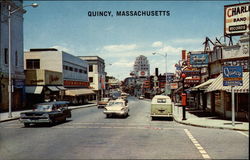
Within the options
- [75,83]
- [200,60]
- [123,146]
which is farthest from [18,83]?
[123,146]

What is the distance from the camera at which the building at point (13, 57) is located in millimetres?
33156

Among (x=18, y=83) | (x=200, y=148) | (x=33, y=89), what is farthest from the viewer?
(x=33, y=89)

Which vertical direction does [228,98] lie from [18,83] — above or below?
below

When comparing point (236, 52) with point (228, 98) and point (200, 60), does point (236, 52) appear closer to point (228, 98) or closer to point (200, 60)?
point (228, 98)

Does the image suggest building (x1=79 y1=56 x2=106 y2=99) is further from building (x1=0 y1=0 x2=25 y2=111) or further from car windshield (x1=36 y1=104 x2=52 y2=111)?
car windshield (x1=36 y1=104 x2=52 y2=111)

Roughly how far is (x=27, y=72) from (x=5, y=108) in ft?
30.7

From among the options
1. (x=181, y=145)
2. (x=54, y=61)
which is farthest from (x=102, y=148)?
(x=54, y=61)

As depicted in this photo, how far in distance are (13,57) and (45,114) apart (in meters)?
21.7

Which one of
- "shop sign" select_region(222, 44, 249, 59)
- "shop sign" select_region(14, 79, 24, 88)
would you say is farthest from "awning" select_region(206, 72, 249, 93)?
"shop sign" select_region(14, 79, 24, 88)

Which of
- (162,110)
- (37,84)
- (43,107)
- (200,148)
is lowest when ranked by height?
(200,148)

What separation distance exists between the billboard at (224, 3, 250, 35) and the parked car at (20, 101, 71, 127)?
53.0 feet

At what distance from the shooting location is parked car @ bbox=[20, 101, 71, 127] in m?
17.6

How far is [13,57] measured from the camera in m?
36.1

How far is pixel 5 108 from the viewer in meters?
33.6
